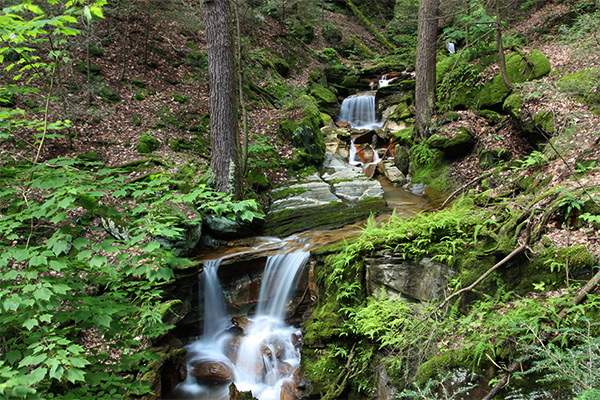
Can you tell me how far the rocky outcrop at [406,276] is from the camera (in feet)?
15.2

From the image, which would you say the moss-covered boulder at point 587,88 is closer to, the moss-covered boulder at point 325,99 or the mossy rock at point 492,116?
the mossy rock at point 492,116

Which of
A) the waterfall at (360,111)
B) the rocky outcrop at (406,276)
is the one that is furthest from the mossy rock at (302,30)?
the rocky outcrop at (406,276)

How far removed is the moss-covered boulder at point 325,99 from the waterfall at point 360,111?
44cm

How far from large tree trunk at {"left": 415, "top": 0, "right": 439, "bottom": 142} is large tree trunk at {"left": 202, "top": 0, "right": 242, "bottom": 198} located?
6420mm

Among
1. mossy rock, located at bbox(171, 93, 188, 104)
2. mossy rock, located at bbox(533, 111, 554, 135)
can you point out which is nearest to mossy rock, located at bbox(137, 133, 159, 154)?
mossy rock, located at bbox(171, 93, 188, 104)

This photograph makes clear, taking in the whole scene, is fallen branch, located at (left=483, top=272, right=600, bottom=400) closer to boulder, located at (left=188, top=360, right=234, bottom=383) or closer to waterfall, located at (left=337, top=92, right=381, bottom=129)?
boulder, located at (left=188, top=360, right=234, bottom=383)

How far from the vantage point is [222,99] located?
814cm

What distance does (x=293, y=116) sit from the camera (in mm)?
12844

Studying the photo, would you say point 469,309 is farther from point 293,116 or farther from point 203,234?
point 293,116

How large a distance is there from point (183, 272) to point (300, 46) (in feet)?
55.6

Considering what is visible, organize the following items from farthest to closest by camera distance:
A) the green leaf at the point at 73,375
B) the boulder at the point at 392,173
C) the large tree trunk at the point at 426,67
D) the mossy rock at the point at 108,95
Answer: the boulder at the point at 392,173 → the large tree trunk at the point at 426,67 → the mossy rock at the point at 108,95 → the green leaf at the point at 73,375

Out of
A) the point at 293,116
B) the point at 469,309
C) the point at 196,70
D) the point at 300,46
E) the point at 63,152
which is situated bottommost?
the point at 469,309

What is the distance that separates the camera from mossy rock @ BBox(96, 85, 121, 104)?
9883 millimetres

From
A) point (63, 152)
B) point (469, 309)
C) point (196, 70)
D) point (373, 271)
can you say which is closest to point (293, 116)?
point (196, 70)
